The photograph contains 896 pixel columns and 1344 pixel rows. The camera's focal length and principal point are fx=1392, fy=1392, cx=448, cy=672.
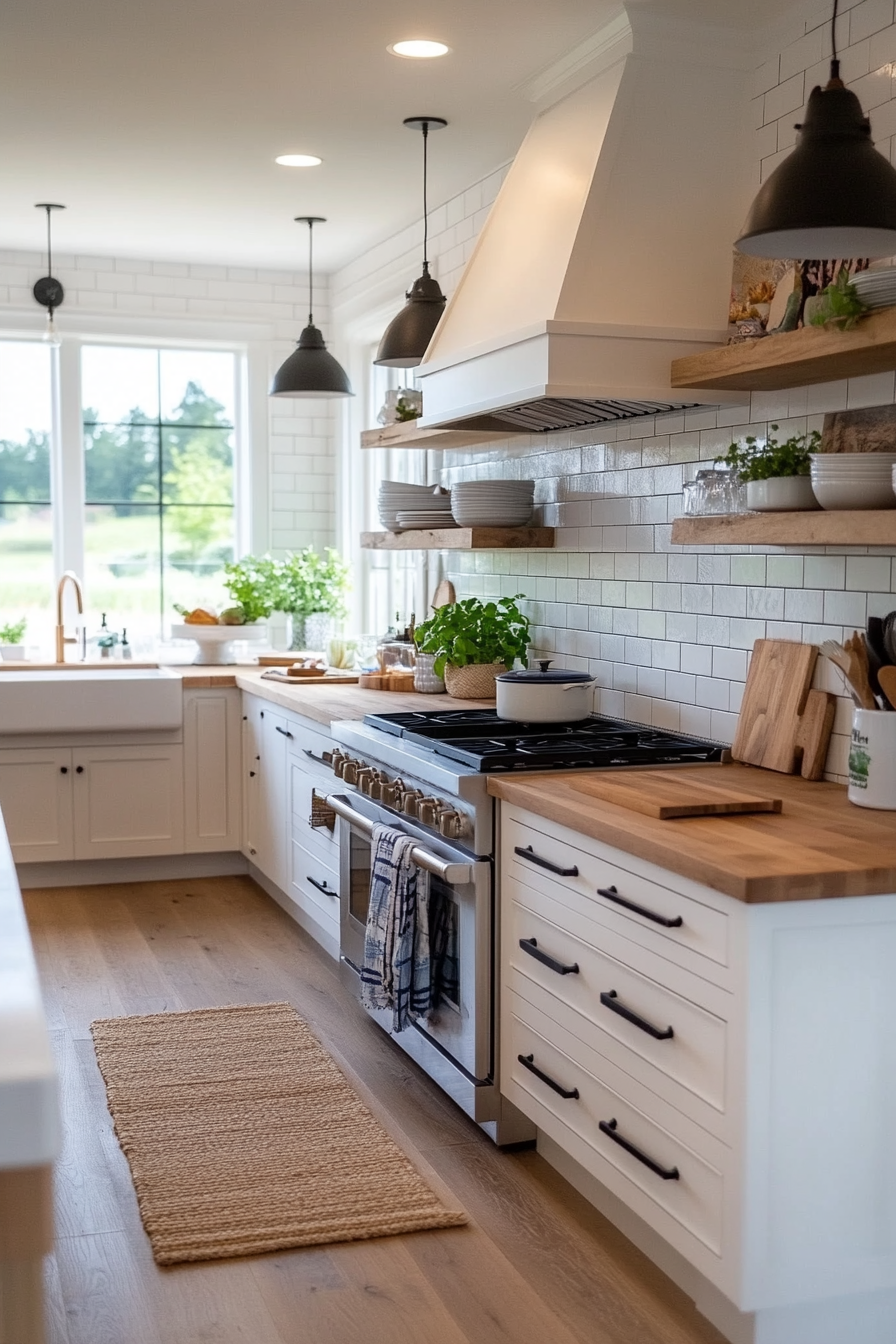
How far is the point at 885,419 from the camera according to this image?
2.99 m

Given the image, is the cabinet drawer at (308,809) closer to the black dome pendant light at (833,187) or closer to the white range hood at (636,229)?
the white range hood at (636,229)

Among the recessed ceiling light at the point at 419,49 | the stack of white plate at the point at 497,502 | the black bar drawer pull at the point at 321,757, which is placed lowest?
the black bar drawer pull at the point at 321,757

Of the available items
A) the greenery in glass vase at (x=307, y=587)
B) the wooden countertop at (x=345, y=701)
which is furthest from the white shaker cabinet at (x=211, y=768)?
the greenery in glass vase at (x=307, y=587)

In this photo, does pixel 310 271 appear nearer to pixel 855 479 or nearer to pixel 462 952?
pixel 462 952

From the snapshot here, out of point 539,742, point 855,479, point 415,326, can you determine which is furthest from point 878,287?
Result: point 415,326

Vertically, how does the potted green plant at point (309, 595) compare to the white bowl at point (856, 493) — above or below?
below

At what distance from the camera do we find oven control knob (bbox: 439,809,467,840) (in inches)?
129

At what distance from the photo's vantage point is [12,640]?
6.45m

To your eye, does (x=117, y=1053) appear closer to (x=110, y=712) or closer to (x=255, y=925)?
(x=255, y=925)

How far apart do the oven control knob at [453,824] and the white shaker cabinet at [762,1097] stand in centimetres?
63

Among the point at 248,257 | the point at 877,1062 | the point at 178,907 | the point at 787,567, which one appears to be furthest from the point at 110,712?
the point at 877,1062

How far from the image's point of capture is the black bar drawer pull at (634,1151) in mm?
2488

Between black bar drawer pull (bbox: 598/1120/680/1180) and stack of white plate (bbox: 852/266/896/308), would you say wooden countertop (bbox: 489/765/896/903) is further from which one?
stack of white plate (bbox: 852/266/896/308)

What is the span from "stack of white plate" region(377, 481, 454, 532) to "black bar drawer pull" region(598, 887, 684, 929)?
2526 millimetres
